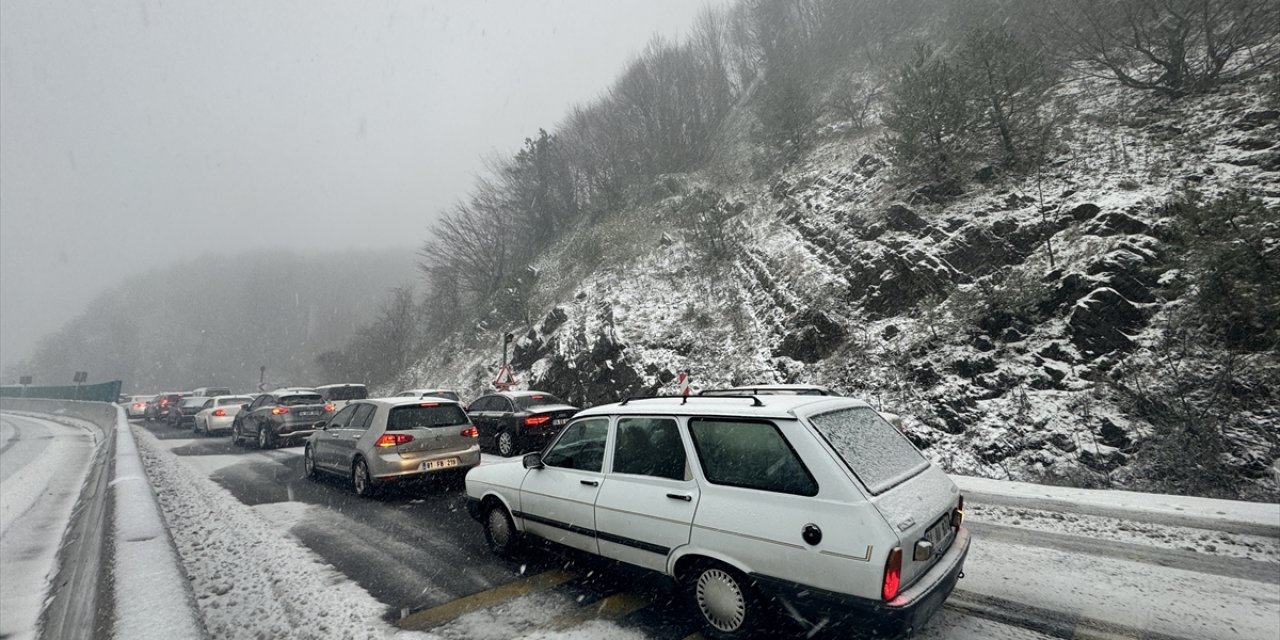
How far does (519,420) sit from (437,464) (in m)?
4.28

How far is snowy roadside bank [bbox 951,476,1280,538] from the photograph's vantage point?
5246 mm

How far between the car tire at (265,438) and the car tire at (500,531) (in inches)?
488

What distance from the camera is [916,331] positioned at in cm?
1272

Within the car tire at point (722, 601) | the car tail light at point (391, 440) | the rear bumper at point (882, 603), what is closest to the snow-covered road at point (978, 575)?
the car tire at point (722, 601)

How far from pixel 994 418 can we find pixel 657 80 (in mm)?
30755

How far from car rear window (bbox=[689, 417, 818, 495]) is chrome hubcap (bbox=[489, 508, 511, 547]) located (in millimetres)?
2541

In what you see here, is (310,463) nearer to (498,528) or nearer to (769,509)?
(498,528)

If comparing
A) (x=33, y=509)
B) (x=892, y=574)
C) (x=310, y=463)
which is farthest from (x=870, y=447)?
(x=33, y=509)

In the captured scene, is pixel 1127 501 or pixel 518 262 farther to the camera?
pixel 518 262

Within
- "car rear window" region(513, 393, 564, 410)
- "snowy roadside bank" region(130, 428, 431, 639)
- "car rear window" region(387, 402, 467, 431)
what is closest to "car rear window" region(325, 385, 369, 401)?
"car rear window" region(513, 393, 564, 410)

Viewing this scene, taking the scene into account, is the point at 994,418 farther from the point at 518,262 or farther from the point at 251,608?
the point at 518,262

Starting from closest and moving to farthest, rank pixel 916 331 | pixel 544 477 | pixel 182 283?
pixel 544 477, pixel 916 331, pixel 182 283

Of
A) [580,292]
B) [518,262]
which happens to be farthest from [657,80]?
[580,292]

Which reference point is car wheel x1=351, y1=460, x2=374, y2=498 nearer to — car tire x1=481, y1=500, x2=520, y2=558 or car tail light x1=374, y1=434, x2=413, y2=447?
car tail light x1=374, y1=434, x2=413, y2=447
